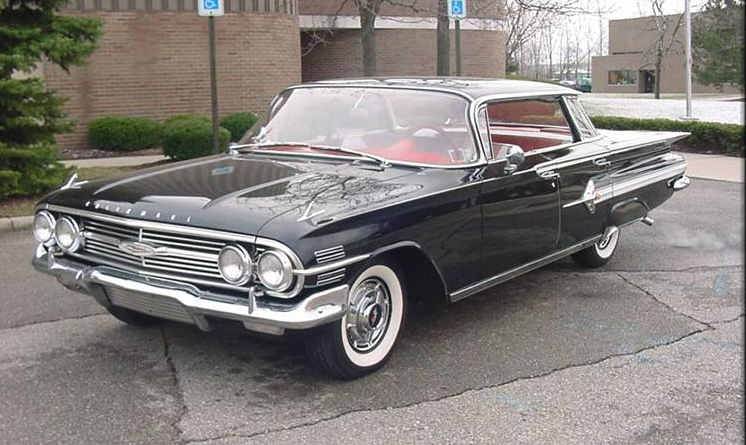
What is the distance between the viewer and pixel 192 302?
13.3 feet

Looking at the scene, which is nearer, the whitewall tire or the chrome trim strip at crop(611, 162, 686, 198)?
the chrome trim strip at crop(611, 162, 686, 198)

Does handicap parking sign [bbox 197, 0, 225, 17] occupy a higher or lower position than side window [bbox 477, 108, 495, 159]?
higher

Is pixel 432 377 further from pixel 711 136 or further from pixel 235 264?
pixel 711 136

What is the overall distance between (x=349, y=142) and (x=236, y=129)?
10.8 meters

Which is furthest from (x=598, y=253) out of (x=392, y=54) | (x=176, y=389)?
(x=392, y=54)

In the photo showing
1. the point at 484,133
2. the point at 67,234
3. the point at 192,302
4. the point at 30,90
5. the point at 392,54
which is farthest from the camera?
the point at 392,54

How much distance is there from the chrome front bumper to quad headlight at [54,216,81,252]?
11 cm

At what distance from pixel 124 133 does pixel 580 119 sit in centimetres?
1079

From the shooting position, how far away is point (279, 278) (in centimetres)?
389

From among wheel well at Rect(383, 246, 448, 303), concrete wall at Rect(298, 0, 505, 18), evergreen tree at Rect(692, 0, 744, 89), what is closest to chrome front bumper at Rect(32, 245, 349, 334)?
wheel well at Rect(383, 246, 448, 303)

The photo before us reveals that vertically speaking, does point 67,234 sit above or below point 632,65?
below

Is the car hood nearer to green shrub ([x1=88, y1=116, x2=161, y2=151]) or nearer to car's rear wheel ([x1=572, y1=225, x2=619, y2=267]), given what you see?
car's rear wheel ([x1=572, y1=225, x2=619, y2=267])

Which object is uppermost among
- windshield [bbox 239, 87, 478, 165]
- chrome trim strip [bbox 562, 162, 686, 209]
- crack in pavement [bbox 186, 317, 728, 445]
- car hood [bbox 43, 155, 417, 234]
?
windshield [bbox 239, 87, 478, 165]

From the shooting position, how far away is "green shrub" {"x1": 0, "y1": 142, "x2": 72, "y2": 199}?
938 cm
